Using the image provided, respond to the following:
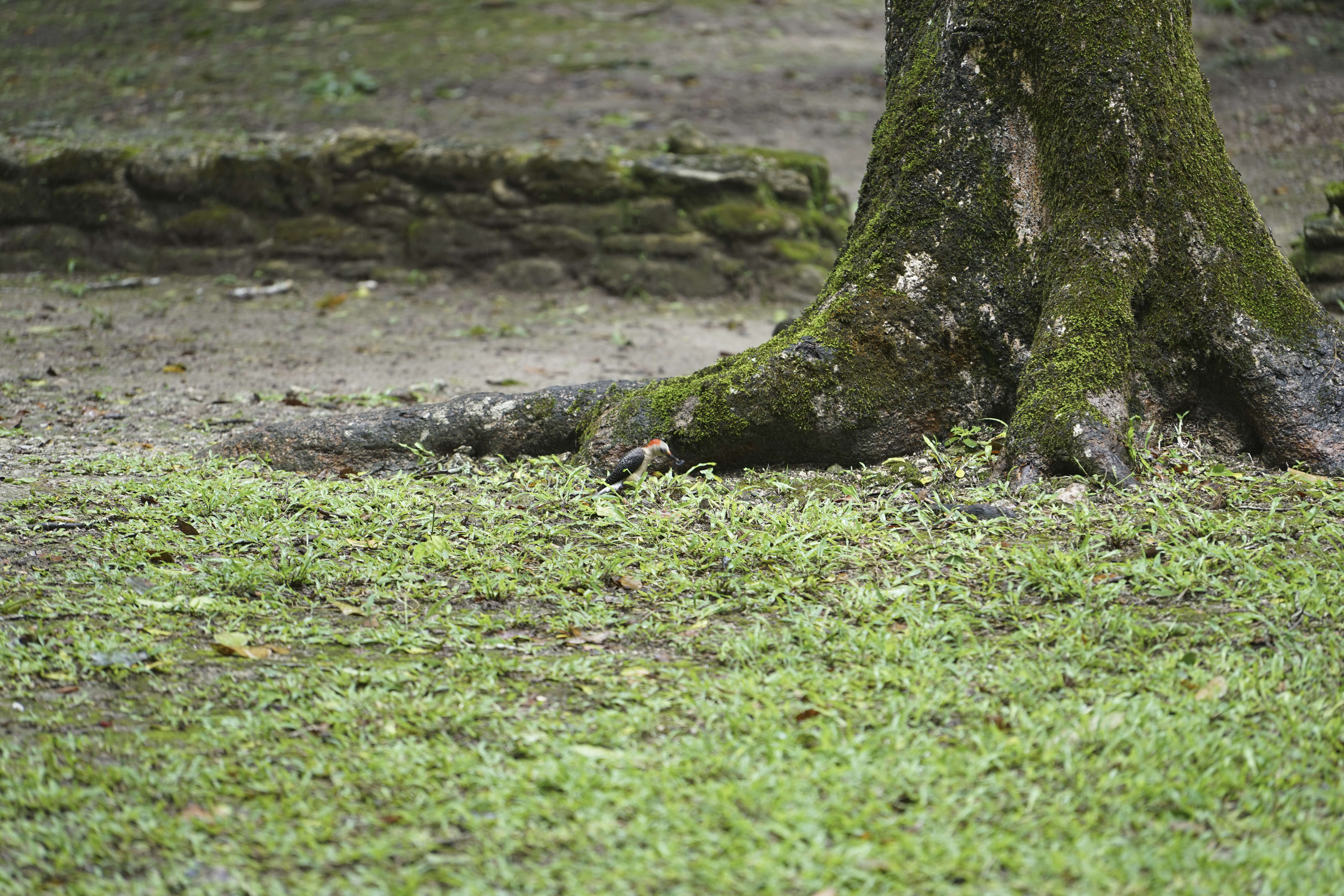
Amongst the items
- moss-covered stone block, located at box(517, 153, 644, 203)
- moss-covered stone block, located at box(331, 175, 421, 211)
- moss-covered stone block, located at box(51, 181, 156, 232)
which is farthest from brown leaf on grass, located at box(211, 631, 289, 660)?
moss-covered stone block, located at box(51, 181, 156, 232)

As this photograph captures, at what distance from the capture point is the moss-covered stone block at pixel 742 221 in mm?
8344

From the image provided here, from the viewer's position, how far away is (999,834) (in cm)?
195

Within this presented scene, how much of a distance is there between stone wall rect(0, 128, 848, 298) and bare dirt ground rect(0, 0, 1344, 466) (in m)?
0.26

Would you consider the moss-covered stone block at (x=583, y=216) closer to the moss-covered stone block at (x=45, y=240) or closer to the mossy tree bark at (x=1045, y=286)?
the moss-covered stone block at (x=45, y=240)

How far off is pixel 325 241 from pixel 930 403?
6.17m

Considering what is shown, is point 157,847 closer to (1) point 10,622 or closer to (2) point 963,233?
(1) point 10,622

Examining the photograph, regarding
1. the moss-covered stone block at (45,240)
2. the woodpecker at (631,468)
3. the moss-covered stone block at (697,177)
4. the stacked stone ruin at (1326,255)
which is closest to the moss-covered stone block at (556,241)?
the moss-covered stone block at (697,177)

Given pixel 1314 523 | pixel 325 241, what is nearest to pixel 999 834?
pixel 1314 523

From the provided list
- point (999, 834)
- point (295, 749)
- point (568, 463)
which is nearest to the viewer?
point (999, 834)

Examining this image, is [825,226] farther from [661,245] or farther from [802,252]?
[661,245]

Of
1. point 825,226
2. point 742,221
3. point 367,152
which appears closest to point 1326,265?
point 825,226

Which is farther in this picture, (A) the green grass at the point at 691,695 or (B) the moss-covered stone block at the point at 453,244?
(B) the moss-covered stone block at the point at 453,244

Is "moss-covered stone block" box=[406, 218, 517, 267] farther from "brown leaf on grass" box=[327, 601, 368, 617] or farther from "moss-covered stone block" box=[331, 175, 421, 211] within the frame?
"brown leaf on grass" box=[327, 601, 368, 617]

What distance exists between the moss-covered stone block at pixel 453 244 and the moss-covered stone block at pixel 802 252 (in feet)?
7.17
